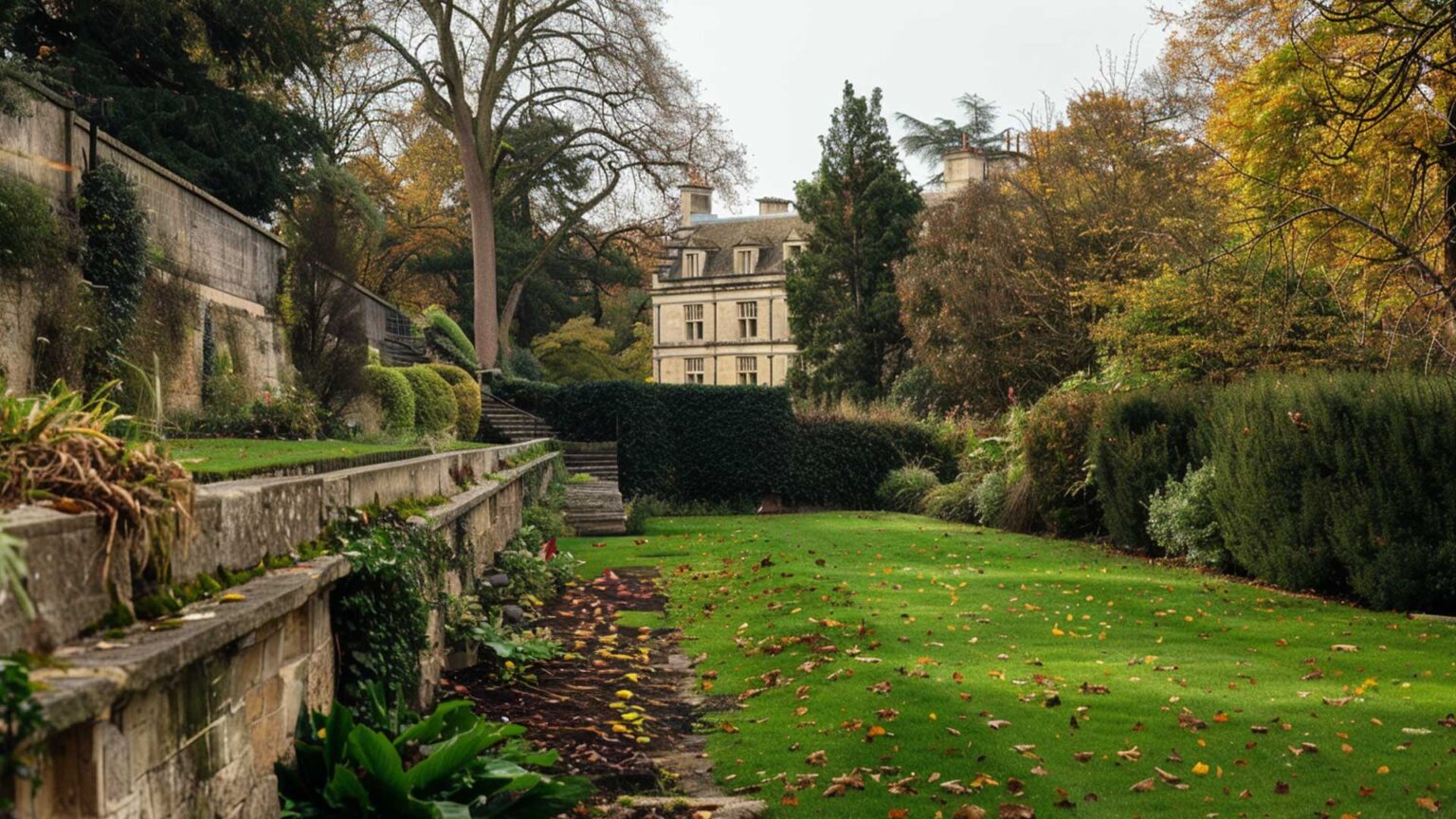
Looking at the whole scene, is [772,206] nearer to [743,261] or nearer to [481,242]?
[743,261]

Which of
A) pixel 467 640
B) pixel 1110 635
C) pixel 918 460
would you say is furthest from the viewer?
pixel 918 460

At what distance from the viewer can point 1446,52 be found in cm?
1281

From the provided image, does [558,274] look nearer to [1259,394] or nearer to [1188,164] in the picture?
[1188,164]

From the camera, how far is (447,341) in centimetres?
3941

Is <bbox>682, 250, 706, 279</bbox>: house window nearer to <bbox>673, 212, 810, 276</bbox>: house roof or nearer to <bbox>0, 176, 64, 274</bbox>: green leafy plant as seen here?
<bbox>673, 212, 810, 276</bbox>: house roof

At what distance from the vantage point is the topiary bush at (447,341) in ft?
127

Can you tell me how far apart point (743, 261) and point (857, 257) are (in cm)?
1916

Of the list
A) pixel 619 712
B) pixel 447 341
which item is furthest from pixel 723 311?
pixel 619 712

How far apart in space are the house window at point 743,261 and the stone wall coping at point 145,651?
58.6 meters

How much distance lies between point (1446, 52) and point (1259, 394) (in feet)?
12.3

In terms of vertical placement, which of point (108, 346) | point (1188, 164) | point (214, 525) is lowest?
point (214, 525)

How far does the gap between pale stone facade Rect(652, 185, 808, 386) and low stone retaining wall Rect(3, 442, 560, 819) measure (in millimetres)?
55285

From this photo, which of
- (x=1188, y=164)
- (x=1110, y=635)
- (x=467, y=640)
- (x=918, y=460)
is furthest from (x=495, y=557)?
(x=1188, y=164)

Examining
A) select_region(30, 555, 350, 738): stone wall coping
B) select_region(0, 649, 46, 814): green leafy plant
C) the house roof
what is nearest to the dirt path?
select_region(30, 555, 350, 738): stone wall coping
